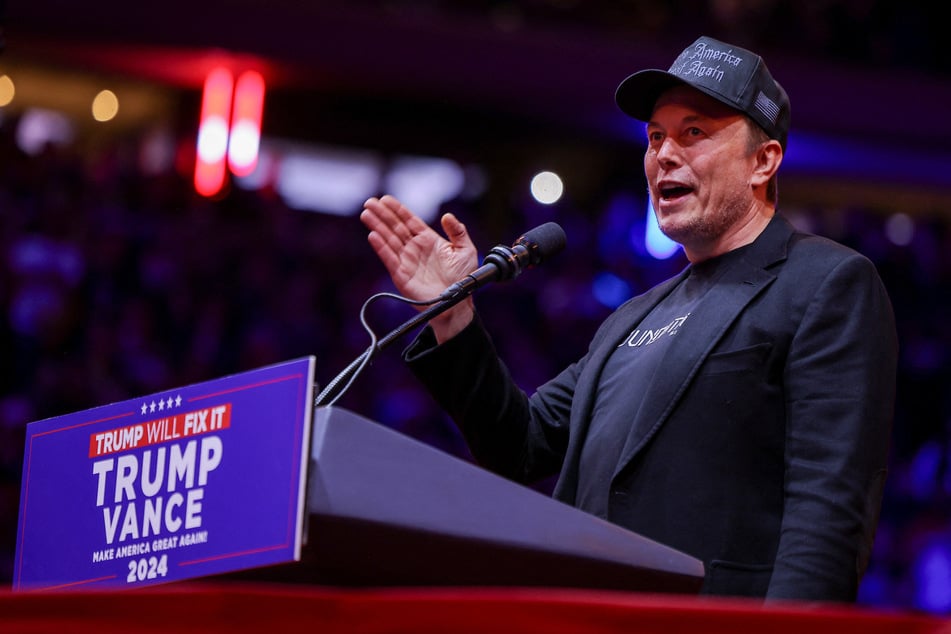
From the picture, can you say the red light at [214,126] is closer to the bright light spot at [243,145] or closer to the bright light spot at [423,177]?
the bright light spot at [243,145]

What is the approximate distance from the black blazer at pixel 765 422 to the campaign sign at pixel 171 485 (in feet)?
1.79

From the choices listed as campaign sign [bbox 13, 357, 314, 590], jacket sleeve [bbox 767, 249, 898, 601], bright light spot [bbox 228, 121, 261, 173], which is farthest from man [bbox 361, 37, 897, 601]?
bright light spot [bbox 228, 121, 261, 173]

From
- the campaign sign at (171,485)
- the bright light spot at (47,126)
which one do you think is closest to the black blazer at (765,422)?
the campaign sign at (171,485)

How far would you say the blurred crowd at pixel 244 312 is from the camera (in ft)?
16.6

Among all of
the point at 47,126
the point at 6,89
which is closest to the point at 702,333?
the point at 47,126

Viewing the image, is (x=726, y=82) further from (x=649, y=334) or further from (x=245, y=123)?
(x=245, y=123)

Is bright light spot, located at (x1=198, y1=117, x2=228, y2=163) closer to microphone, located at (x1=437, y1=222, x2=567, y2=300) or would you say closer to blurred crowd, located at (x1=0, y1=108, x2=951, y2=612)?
blurred crowd, located at (x1=0, y1=108, x2=951, y2=612)

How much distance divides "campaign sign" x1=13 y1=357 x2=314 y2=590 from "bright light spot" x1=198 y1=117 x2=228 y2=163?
21.9 feet

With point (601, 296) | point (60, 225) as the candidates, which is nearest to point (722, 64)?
point (60, 225)

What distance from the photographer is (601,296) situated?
22.3 feet

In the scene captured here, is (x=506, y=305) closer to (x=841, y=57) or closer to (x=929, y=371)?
(x=929, y=371)

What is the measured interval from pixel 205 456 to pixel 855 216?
7.11 metres

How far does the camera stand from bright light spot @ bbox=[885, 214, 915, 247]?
788 cm

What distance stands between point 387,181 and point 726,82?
7794 millimetres
